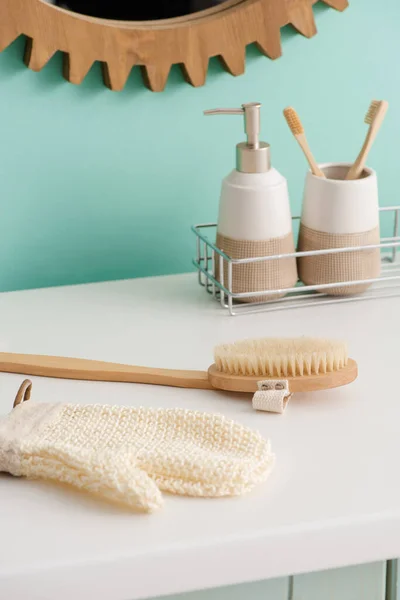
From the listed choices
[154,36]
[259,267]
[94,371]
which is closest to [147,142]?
[154,36]

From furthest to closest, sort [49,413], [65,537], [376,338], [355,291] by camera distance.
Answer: [355,291]
[376,338]
[49,413]
[65,537]

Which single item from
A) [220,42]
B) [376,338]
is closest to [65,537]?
[376,338]

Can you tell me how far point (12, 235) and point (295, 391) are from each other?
0.50m

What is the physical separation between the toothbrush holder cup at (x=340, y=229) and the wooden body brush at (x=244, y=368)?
8.9 inches

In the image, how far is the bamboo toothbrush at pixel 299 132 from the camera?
3.15ft

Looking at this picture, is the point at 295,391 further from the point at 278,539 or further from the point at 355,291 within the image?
the point at 355,291

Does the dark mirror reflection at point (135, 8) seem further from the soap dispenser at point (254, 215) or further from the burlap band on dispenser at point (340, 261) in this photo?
the burlap band on dispenser at point (340, 261)

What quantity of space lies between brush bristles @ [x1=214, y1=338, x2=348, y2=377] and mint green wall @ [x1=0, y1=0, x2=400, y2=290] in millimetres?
398

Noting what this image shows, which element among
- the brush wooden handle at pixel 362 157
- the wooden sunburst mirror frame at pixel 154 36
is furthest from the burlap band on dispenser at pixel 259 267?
the wooden sunburst mirror frame at pixel 154 36

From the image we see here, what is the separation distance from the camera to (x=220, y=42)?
3.46 ft

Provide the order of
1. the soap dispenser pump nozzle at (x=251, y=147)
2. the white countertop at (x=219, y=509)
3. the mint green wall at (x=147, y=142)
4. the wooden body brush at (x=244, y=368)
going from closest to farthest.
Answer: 1. the white countertop at (x=219, y=509)
2. the wooden body brush at (x=244, y=368)
3. the soap dispenser pump nozzle at (x=251, y=147)
4. the mint green wall at (x=147, y=142)

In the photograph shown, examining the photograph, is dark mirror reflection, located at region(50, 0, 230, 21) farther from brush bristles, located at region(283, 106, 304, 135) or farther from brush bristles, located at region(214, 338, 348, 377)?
brush bristles, located at region(214, 338, 348, 377)

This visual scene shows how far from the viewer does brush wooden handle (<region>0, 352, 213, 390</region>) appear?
78 centimetres

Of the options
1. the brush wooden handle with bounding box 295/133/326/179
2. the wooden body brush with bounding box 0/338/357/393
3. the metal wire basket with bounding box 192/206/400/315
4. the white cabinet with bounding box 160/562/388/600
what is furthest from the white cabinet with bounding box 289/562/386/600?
the brush wooden handle with bounding box 295/133/326/179
